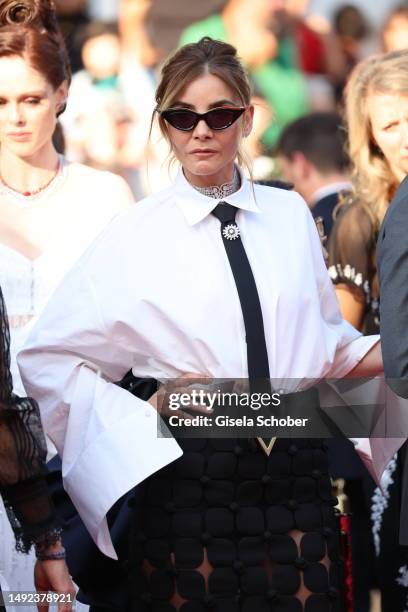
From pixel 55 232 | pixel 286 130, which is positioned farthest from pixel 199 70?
pixel 286 130

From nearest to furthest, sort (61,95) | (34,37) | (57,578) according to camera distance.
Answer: (57,578)
(34,37)
(61,95)

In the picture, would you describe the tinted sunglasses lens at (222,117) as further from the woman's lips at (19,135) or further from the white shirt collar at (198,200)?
the woman's lips at (19,135)

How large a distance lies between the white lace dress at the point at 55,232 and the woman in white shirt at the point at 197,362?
40.5 inches

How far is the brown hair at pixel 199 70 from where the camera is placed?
432cm

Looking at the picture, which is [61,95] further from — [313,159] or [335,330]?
[313,159]

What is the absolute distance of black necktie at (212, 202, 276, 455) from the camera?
162 inches

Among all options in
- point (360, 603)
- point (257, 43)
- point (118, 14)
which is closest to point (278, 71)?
point (257, 43)

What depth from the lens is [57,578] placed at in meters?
3.78

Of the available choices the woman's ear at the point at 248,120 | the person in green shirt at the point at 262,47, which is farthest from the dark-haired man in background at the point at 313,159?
the woman's ear at the point at 248,120

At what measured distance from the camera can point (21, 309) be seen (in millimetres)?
5402

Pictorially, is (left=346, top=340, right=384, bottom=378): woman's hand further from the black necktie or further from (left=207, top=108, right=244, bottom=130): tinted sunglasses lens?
(left=207, top=108, right=244, bottom=130): tinted sunglasses lens

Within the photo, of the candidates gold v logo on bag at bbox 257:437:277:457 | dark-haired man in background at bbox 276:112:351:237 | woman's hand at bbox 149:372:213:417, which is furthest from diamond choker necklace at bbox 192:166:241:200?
dark-haired man in background at bbox 276:112:351:237

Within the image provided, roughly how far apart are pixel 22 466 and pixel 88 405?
0.61m

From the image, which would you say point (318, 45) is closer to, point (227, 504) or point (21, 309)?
point (21, 309)
